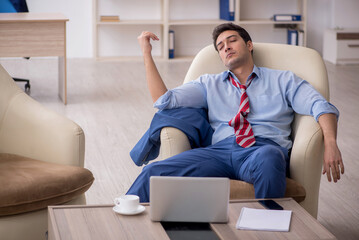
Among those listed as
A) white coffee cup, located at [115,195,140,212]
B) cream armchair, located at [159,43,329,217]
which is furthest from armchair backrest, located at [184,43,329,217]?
white coffee cup, located at [115,195,140,212]

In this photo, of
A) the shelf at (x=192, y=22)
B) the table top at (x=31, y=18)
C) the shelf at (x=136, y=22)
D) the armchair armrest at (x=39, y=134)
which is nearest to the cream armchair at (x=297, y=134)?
the armchair armrest at (x=39, y=134)

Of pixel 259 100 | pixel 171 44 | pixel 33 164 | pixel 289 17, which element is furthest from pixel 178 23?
pixel 33 164

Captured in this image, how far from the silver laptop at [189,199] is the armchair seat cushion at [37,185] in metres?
0.59

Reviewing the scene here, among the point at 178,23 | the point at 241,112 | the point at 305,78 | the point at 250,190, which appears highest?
the point at 178,23

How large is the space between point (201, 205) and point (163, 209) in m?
0.12

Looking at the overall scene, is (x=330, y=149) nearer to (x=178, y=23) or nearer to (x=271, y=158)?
(x=271, y=158)

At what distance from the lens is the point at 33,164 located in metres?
2.58

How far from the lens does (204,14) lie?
8070mm

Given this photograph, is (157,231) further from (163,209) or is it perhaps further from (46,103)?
(46,103)

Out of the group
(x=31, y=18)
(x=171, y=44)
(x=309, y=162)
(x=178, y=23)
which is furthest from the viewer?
(x=171, y=44)

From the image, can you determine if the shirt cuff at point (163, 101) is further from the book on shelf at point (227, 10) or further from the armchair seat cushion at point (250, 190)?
the book on shelf at point (227, 10)

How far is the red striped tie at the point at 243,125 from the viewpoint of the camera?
2699 mm

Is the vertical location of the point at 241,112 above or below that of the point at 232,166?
above

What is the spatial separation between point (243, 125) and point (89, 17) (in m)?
5.33
